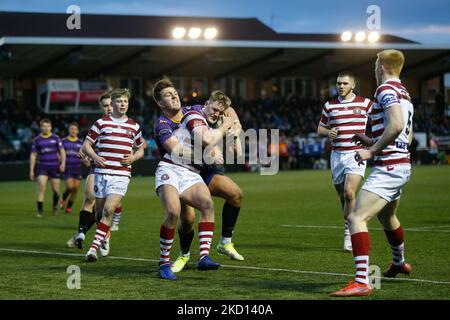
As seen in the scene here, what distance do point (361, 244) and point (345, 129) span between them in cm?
466

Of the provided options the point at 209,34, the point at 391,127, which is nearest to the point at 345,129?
the point at 391,127

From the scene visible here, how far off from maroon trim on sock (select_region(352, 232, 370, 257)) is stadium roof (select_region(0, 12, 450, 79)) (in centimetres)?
4113

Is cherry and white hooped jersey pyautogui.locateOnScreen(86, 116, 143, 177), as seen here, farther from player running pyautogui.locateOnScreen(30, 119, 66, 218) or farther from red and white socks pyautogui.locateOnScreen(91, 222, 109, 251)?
player running pyautogui.locateOnScreen(30, 119, 66, 218)

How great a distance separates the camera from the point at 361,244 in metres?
9.59

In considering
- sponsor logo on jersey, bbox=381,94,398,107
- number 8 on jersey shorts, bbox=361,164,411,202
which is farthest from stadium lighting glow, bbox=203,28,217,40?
sponsor logo on jersey, bbox=381,94,398,107

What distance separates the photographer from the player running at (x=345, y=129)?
45.6 ft

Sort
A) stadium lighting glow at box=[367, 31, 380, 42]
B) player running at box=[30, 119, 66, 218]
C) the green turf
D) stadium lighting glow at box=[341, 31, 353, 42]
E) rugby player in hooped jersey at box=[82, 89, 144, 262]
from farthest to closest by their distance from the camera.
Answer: stadium lighting glow at box=[367, 31, 380, 42] < stadium lighting glow at box=[341, 31, 353, 42] < player running at box=[30, 119, 66, 218] < rugby player in hooped jersey at box=[82, 89, 144, 262] < the green turf

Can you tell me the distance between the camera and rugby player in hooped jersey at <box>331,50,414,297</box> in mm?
9422

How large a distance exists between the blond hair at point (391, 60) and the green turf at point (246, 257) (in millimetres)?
2183

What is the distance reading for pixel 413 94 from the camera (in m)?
71.8

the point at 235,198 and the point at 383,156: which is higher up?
the point at 383,156

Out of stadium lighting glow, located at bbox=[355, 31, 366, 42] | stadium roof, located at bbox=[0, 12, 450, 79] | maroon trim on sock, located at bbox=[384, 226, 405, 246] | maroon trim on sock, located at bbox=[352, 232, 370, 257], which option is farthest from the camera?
stadium lighting glow, located at bbox=[355, 31, 366, 42]

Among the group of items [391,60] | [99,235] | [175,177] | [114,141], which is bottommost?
[99,235]

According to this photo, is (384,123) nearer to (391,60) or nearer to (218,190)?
(391,60)
